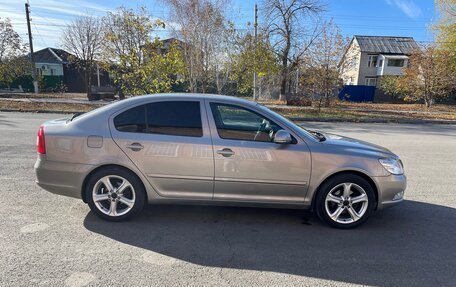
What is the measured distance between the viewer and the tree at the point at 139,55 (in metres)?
16.0

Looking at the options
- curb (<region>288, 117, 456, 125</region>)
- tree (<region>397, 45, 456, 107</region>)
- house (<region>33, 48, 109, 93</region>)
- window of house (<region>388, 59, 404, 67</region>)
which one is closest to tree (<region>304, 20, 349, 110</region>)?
curb (<region>288, 117, 456, 125</region>)

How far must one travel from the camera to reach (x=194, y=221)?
12.7 feet

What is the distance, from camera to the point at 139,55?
1641 centimetres

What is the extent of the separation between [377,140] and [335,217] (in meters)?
7.43

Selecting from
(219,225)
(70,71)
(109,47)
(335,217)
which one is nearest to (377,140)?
(335,217)

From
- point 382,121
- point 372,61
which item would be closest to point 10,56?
point 382,121

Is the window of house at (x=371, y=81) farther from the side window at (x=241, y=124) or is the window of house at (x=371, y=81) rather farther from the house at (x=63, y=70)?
the side window at (x=241, y=124)

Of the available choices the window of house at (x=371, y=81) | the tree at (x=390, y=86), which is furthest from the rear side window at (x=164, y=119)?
the window of house at (x=371, y=81)

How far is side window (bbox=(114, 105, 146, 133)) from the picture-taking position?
368 cm

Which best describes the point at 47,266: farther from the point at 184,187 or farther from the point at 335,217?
the point at 335,217

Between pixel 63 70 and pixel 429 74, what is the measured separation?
42438 millimetres

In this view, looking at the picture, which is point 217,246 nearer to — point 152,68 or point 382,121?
point 152,68

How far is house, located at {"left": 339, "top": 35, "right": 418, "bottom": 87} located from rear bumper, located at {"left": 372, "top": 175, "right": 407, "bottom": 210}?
147ft

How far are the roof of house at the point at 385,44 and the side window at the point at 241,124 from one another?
4843 centimetres
